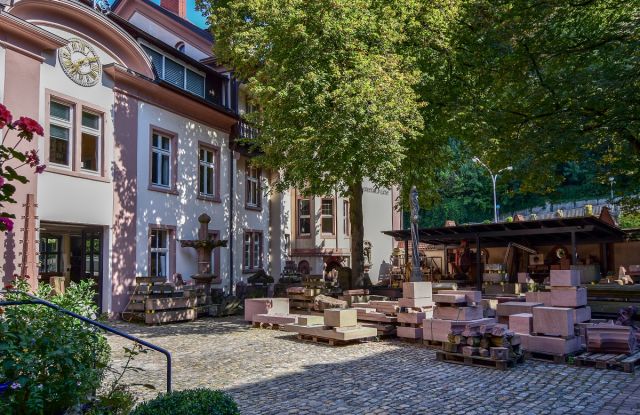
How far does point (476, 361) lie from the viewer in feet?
31.9

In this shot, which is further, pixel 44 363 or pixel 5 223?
pixel 44 363

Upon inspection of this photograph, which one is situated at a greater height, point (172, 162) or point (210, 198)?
point (172, 162)

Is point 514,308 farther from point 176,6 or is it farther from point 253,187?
point 176,6

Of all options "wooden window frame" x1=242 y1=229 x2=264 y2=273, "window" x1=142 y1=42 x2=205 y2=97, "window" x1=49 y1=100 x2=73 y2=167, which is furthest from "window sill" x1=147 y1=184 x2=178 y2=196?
"wooden window frame" x1=242 y1=229 x2=264 y2=273

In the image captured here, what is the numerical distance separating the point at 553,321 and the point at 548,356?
67 centimetres

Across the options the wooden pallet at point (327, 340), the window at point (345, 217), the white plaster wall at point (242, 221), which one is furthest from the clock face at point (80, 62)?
the window at point (345, 217)

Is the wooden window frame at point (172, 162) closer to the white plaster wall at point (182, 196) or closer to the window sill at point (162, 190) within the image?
the window sill at point (162, 190)

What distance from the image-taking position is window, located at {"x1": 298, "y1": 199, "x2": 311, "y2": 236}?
28719 mm

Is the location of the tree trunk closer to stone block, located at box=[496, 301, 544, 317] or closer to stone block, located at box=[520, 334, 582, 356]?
stone block, located at box=[496, 301, 544, 317]

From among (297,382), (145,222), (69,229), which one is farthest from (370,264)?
(297,382)

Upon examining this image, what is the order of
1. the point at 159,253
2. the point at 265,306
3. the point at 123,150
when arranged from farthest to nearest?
the point at 159,253
the point at 123,150
the point at 265,306

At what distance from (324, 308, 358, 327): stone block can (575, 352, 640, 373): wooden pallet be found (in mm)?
4765

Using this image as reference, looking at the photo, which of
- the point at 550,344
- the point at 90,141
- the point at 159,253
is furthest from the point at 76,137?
the point at 550,344

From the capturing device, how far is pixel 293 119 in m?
15.8
